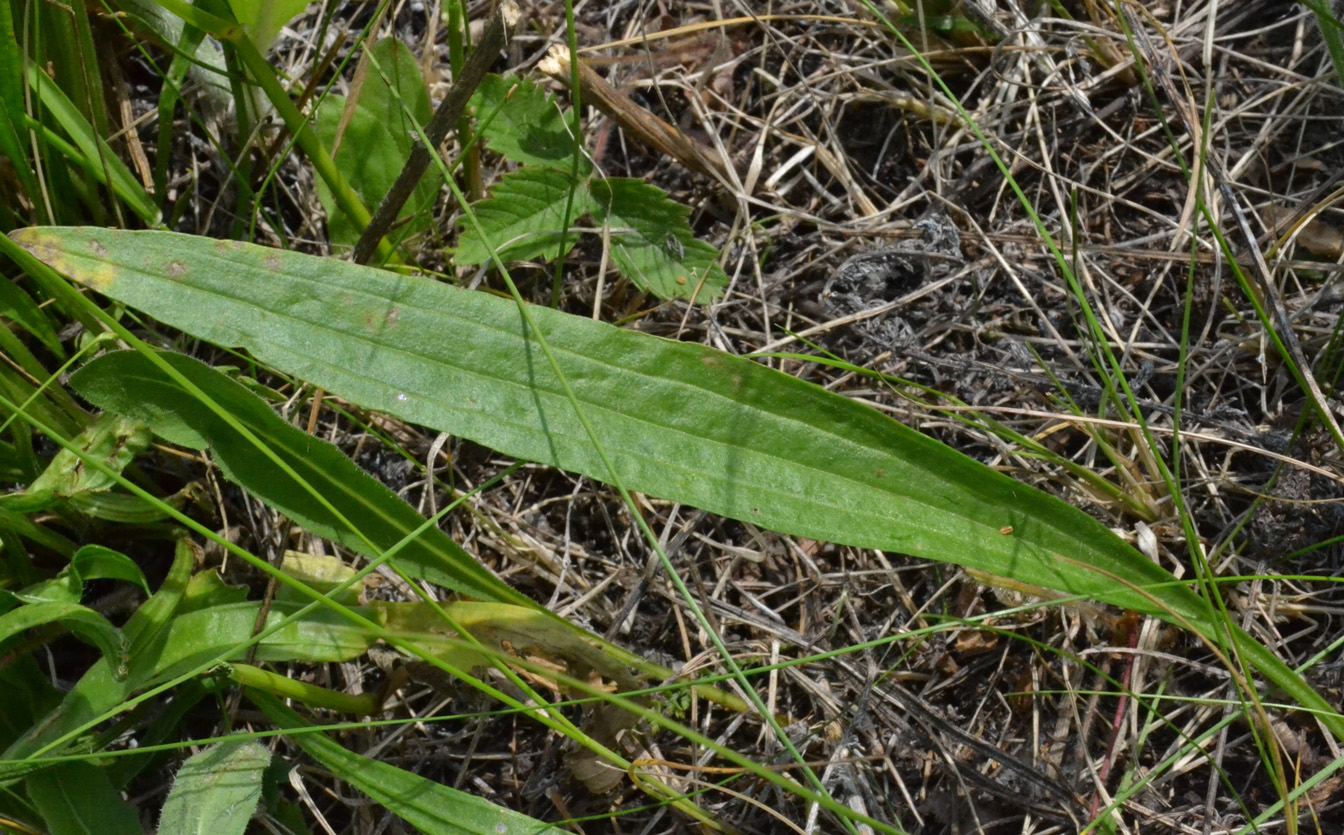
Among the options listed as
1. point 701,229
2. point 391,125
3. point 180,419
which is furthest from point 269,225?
point 701,229

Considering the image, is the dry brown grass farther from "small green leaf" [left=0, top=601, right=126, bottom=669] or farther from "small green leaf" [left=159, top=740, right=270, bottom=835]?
"small green leaf" [left=0, top=601, right=126, bottom=669]

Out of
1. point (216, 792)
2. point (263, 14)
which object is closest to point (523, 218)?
point (263, 14)

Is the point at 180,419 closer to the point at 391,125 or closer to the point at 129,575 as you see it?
the point at 129,575

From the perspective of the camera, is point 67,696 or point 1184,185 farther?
point 1184,185

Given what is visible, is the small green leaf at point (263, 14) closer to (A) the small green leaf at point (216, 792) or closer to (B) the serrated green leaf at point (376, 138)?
(B) the serrated green leaf at point (376, 138)

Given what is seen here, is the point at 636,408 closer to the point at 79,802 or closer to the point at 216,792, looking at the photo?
the point at 216,792

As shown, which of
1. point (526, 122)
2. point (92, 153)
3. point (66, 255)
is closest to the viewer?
point (66, 255)

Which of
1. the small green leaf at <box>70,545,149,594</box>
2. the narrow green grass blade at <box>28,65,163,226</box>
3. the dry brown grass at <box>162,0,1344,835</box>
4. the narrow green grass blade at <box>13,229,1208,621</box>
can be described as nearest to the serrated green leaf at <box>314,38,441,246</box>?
the dry brown grass at <box>162,0,1344,835</box>
